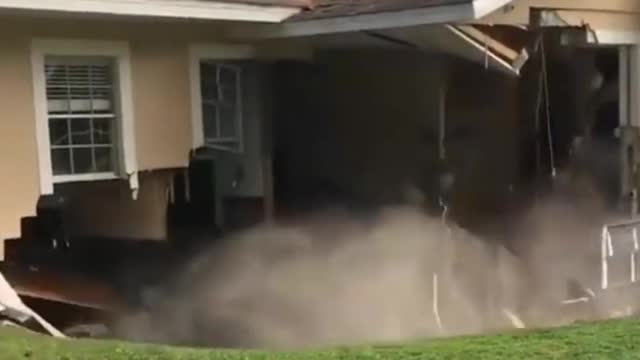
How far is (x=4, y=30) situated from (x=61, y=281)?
2084 mm

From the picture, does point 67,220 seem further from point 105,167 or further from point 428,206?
point 428,206

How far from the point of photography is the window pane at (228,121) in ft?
37.5

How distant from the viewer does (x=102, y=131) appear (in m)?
10.2

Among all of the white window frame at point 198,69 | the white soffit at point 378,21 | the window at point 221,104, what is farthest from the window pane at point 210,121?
the white soffit at point 378,21

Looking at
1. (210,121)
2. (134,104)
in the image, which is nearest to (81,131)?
(134,104)

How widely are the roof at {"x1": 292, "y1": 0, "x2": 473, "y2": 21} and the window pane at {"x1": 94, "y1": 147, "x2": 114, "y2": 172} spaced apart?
2.01m

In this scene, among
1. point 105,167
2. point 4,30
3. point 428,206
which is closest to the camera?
point 4,30

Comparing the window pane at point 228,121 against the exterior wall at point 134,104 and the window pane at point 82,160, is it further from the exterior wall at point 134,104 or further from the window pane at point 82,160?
the window pane at point 82,160

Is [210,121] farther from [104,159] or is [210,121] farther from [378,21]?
[378,21]

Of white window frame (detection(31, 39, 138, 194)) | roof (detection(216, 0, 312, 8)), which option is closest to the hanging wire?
roof (detection(216, 0, 312, 8))

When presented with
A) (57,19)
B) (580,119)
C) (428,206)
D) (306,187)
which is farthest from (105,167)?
(580,119)

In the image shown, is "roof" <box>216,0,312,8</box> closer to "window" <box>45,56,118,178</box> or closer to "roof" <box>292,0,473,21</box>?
"roof" <box>292,0,473,21</box>

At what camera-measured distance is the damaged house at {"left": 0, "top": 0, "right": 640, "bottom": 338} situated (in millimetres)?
9602

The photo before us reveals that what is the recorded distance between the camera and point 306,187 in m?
11.7
